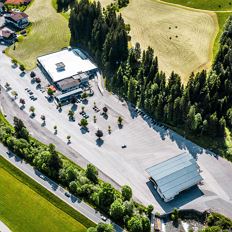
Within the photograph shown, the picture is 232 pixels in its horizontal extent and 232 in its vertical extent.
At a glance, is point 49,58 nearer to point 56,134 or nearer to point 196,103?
point 56,134

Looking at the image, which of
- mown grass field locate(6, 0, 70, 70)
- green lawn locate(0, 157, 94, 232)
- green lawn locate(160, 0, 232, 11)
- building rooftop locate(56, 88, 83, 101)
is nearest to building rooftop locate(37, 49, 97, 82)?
mown grass field locate(6, 0, 70, 70)

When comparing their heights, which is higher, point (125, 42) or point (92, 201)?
point (125, 42)

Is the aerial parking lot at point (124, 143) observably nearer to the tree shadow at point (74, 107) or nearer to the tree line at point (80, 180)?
the tree shadow at point (74, 107)

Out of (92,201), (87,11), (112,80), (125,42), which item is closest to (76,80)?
(112,80)

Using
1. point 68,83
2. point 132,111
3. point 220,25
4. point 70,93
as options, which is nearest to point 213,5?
point 220,25

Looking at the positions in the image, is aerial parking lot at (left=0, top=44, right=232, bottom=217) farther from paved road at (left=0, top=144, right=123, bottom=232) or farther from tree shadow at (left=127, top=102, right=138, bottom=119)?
paved road at (left=0, top=144, right=123, bottom=232)

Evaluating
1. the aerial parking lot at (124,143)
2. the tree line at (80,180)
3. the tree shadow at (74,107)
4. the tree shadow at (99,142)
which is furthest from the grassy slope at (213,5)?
the tree line at (80,180)
